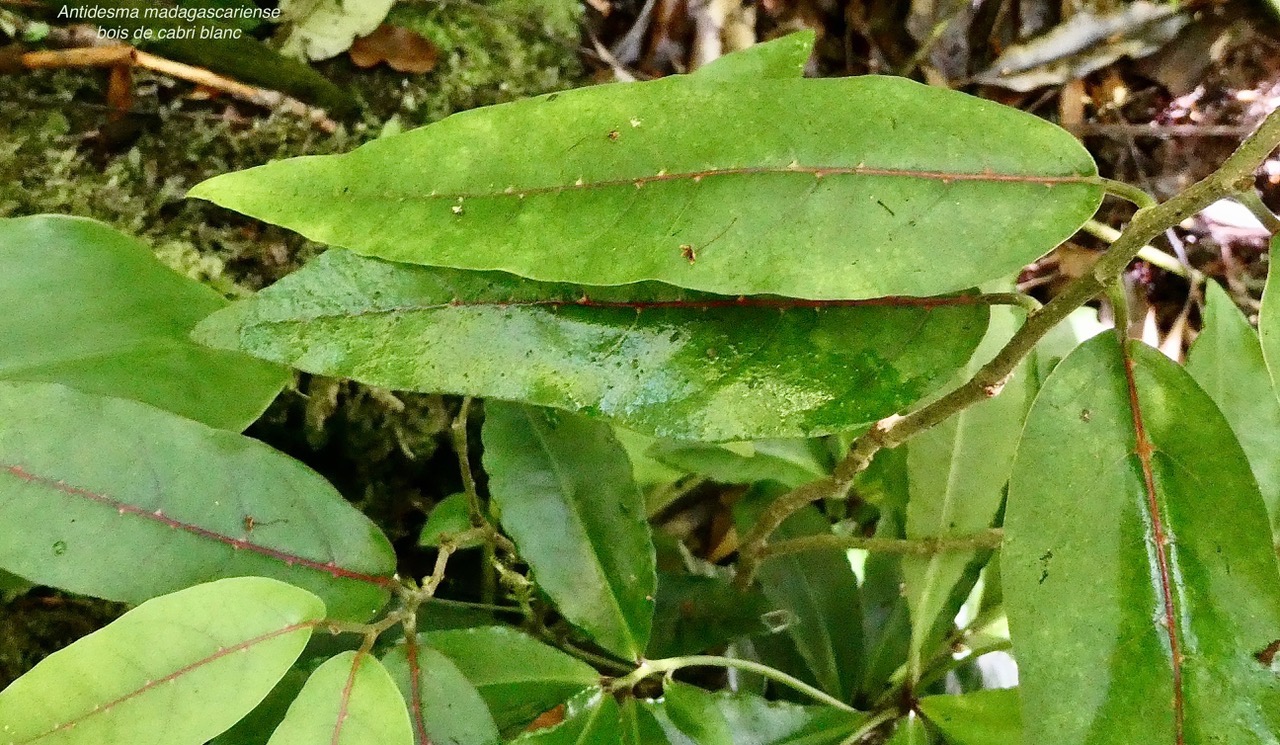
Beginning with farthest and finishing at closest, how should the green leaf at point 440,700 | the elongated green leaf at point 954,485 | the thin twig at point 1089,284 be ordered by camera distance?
the elongated green leaf at point 954,485, the green leaf at point 440,700, the thin twig at point 1089,284

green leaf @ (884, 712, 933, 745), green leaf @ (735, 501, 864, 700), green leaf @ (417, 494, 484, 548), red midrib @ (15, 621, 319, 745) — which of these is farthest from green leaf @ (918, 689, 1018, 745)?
red midrib @ (15, 621, 319, 745)

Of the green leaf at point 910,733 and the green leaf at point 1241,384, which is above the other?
the green leaf at point 1241,384

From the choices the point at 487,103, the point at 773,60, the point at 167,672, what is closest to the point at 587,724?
the point at 167,672

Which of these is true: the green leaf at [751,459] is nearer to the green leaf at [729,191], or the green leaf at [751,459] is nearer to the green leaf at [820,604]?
the green leaf at [820,604]

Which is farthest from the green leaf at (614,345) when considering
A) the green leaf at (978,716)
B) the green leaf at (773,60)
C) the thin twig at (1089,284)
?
the green leaf at (978,716)

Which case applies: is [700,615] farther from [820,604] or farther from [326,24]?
[326,24]

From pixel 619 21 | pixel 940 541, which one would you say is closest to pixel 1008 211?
pixel 940 541
